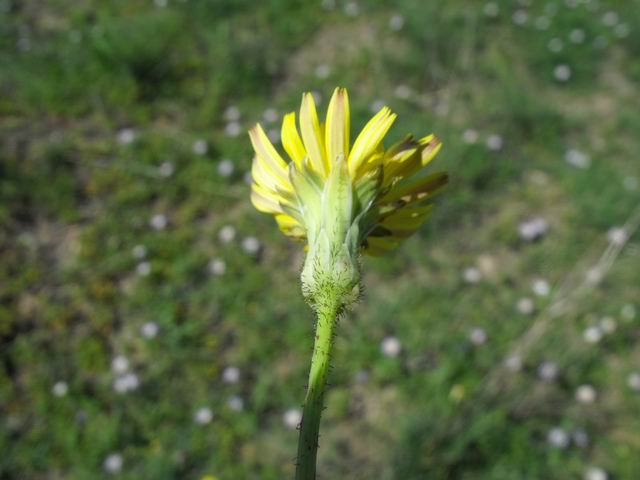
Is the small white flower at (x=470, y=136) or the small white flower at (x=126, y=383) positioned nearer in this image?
the small white flower at (x=126, y=383)

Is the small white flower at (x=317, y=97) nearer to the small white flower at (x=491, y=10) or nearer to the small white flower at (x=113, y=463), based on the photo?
the small white flower at (x=491, y=10)

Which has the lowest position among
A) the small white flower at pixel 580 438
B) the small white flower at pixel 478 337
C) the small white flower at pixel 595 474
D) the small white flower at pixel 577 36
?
the small white flower at pixel 595 474

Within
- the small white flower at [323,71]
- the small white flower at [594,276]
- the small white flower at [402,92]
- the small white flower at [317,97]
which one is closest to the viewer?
the small white flower at [594,276]

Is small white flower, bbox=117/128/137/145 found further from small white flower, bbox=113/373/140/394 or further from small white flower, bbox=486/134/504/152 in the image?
small white flower, bbox=486/134/504/152

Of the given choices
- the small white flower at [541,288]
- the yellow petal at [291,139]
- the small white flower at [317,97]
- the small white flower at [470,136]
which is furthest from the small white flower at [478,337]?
the yellow petal at [291,139]

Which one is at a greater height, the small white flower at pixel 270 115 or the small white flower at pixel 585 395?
the small white flower at pixel 270 115

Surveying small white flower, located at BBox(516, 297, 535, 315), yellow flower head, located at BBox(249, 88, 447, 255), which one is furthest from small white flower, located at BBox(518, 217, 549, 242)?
yellow flower head, located at BBox(249, 88, 447, 255)

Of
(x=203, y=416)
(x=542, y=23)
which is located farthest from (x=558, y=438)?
(x=542, y=23)

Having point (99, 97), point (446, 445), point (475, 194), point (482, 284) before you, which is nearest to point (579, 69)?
point (475, 194)
